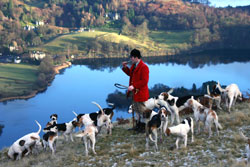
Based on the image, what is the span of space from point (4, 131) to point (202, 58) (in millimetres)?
102771

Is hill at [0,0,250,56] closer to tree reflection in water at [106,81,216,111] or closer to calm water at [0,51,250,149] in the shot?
A: calm water at [0,51,250,149]

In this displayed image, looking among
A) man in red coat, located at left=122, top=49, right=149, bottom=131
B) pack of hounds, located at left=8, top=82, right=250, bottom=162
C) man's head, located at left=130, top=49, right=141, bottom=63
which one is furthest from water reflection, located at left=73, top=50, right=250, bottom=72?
man's head, located at left=130, top=49, right=141, bottom=63

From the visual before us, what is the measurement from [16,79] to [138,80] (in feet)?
307

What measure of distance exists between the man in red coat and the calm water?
4883 centimetres

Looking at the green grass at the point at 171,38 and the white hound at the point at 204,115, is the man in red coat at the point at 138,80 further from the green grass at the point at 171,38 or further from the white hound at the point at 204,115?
the green grass at the point at 171,38

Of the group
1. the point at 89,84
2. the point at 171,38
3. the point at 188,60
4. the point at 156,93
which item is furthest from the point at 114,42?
the point at 156,93

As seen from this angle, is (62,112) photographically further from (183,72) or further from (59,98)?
(183,72)

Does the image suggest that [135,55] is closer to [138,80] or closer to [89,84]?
[138,80]

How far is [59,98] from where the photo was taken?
265 ft

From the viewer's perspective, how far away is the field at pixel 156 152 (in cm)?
686

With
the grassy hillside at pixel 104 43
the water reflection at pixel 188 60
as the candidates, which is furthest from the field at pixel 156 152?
the grassy hillside at pixel 104 43

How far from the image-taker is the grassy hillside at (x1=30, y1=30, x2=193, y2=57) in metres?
138

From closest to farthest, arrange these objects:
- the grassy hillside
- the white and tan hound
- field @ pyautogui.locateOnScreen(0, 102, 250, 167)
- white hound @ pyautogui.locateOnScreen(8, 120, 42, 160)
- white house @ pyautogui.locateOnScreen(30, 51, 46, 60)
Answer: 1. field @ pyautogui.locateOnScreen(0, 102, 250, 167)
2. the white and tan hound
3. white hound @ pyautogui.locateOnScreen(8, 120, 42, 160)
4. white house @ pyautogui.locateOnScreen(30, 51, 46, 60)
5. the grassy hillside

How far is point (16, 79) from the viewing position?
9200cm
